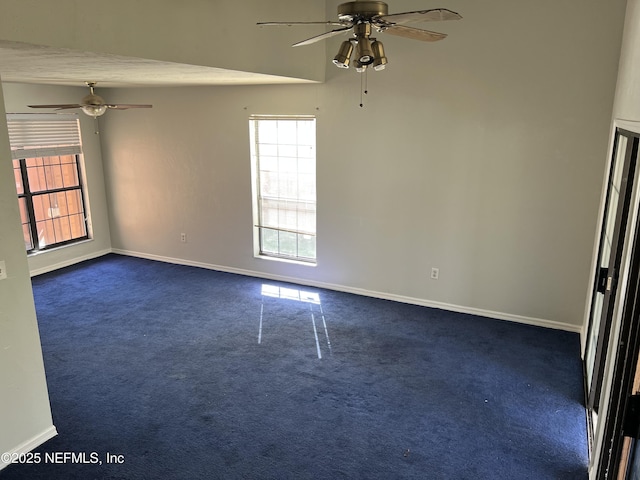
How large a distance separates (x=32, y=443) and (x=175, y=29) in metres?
2.63

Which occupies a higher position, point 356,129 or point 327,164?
point 356,129

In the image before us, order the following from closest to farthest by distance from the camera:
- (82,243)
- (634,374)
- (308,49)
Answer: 1. (634,374)
2. (308,49)
3. (82,243)

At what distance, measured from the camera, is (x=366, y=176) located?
4.97 meters

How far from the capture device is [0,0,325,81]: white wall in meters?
2.05

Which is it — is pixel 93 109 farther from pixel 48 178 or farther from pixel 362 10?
pixel 362 10

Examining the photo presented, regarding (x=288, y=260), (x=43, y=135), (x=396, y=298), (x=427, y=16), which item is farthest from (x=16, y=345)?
(x=43, y=135)

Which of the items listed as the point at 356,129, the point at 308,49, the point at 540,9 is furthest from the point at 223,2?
the point at 540,9

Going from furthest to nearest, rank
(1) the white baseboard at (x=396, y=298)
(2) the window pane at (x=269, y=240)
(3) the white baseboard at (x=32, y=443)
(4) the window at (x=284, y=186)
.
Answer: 1. (2) the window pane at (x=269, y=240)
2. (4) the window at (x=284, y=186)
3. (1) the white baseboard at (x=396, y=298)
4. (3) the white baseboard at (x=32, y=443)

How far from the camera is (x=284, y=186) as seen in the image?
559cm

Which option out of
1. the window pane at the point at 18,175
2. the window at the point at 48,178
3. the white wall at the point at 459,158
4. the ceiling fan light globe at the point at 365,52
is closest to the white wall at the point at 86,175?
the window at the point at 48,178

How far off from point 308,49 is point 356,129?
92 cm

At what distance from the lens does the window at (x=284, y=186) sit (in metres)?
5.33

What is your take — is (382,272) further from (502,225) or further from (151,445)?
(151,445)

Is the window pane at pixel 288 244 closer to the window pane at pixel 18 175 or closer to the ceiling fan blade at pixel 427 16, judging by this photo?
→ the window pane at pixel 18 175
